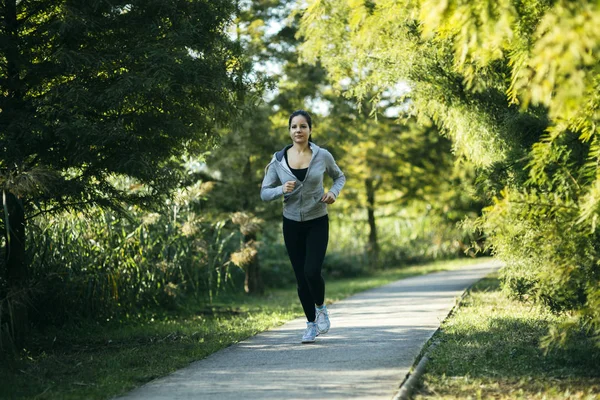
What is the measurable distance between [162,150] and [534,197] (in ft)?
12.6

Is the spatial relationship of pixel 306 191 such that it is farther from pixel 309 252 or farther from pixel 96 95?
pixel 96 95

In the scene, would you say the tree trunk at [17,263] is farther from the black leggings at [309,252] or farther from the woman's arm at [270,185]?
the black leggings at [309,252]

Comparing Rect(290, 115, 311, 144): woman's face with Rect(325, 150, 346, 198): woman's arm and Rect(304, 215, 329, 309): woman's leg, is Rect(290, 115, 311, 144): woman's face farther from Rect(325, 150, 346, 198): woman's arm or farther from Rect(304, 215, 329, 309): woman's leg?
Rect(304, 215, 329, 309): woman's leg

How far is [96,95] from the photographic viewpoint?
22.7 ft

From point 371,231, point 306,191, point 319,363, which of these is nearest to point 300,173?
point 306,191

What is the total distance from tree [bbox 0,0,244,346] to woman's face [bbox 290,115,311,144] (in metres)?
0.84

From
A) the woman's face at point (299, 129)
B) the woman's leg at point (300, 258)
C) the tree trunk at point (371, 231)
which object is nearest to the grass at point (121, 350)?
the woman's leg at point (300, 258)

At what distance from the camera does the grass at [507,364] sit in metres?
5.09

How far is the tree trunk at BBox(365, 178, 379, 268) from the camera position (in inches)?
841

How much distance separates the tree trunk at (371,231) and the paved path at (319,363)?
11.6m

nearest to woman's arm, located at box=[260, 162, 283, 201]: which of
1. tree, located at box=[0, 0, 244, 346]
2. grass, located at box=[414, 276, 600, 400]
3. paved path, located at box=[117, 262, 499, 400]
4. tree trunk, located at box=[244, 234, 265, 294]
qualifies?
tree, located at box=[0, 0, 244, 346]

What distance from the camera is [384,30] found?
927 centimetres

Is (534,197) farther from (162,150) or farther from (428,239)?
(428,239)

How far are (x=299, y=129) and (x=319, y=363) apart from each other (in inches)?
90.5
